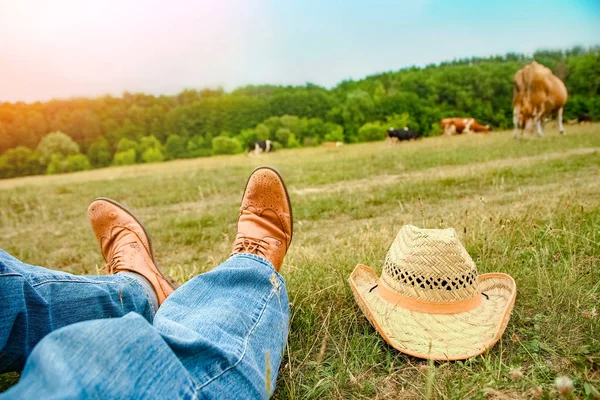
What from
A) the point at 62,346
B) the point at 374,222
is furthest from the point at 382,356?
the point at 374,222

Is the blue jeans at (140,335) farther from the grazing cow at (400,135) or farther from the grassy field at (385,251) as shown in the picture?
the grazing cow at (400,135)

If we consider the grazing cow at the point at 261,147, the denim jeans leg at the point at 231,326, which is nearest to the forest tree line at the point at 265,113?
the grazing cow at the point at 261,147

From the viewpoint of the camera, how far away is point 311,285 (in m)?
1.65

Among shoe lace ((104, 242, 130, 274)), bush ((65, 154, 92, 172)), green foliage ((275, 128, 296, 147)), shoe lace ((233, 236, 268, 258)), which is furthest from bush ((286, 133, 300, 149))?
shoe lace ((233, 236, 268, 258))

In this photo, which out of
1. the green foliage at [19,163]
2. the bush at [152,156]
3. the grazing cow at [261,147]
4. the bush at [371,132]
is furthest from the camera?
the bush at [371,132]

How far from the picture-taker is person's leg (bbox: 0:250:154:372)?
3.15 feet

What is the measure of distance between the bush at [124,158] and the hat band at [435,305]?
64.9 ft

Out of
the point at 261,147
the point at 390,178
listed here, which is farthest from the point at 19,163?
the point at 390,178

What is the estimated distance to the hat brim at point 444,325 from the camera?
3.86ft

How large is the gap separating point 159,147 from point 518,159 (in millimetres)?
18909

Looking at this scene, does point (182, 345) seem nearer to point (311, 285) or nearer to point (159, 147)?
point (311, 285)

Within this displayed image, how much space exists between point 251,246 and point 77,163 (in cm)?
1987

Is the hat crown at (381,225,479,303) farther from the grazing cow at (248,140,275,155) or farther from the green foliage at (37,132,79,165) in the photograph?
the green foliage at (37,132,79,165)

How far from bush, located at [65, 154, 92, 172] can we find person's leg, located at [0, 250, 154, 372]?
63.2 ft
